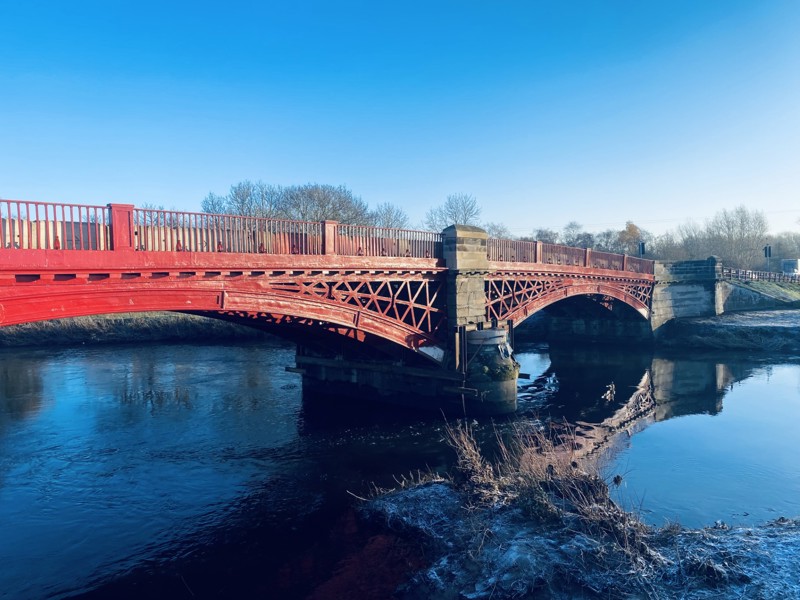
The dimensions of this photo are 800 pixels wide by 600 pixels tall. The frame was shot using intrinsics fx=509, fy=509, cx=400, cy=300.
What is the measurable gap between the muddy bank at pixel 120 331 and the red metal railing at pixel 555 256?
23.0m

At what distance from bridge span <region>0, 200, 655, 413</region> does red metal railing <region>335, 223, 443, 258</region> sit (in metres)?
0.05

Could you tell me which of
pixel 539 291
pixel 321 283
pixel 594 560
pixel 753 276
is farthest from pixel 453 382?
pixel 753 276

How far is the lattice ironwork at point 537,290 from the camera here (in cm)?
2042

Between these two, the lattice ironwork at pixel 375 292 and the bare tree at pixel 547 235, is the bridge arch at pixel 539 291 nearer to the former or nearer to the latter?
the lattice ironwork at pixel 375 292

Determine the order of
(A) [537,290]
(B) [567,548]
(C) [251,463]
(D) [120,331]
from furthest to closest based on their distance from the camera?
1. (D) [120,331]
2. (A) [537,290]
3. (C) [251,463]
4. (B) [567,548]

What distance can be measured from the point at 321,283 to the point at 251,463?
525 cm

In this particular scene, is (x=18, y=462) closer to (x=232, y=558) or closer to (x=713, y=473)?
(x=232, y=558)

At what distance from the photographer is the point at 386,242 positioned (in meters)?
16.1

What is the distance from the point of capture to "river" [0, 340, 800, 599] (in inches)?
357

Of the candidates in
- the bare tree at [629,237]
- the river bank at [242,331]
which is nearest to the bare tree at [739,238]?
the bare tree at [629,237]

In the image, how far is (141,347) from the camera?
3450 centimetres

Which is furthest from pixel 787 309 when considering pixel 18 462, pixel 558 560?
pixel 18 462

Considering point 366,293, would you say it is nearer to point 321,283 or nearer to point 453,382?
point 321,283

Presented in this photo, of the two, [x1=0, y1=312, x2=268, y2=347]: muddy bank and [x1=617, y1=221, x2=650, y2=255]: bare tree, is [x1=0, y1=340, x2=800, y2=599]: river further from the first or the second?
[x1=617, y1=221, x2=650, y2=255]: bare tree
